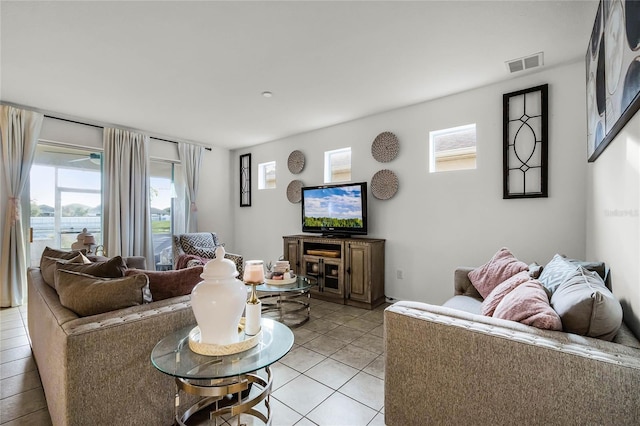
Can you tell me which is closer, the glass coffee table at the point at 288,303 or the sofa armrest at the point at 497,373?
the sofa armrest at the point at 497,373

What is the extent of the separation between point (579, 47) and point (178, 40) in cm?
321

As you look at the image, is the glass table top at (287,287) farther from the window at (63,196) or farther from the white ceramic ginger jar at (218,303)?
the window at (63,196)

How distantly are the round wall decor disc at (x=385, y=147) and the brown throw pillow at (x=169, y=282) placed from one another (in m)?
2.74

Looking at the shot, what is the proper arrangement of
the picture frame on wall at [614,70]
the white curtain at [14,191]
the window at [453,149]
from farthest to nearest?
1. the white curtain at [14,191]
2. the window at [453,149]
3. the picture frame on wall at [614,70]

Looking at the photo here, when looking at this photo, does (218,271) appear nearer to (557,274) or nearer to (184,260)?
(557,274)

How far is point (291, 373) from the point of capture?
207cm

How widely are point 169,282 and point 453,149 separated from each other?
314cm

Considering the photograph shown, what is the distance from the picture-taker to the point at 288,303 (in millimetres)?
3643

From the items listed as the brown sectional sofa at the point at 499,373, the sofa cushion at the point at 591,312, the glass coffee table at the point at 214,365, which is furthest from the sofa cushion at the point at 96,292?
the sofa cushion at the point at 591,312

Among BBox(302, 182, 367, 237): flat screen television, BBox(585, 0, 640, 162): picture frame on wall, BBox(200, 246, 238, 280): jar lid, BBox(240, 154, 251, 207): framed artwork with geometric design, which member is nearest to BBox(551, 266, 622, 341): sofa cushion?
BBox(585, 0, 640, 162): picture frame on wall

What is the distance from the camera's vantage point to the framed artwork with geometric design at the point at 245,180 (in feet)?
18.5

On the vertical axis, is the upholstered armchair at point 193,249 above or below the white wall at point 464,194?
below

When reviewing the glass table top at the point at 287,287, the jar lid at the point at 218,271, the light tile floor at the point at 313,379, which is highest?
the jar lid at the point at 218,271

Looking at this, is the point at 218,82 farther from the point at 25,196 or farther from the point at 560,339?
the point at 560,339
